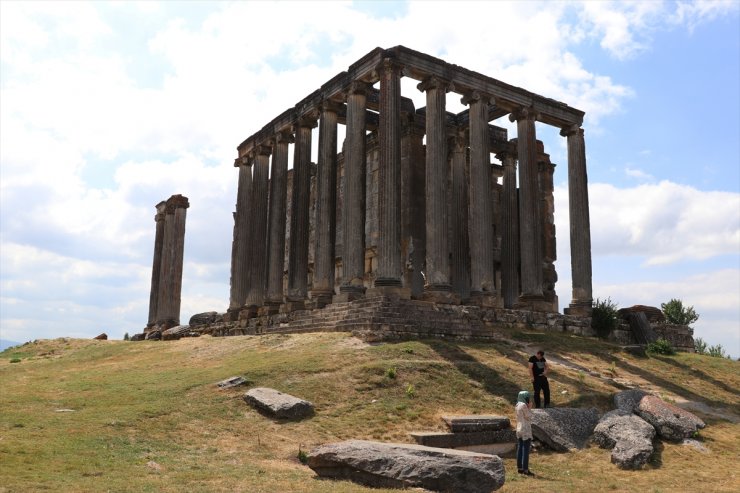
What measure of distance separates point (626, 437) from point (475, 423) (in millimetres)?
3673

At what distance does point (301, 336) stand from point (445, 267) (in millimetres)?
6893

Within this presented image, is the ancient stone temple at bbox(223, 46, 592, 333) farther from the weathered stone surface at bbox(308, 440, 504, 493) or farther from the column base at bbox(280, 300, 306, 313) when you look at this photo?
the weathered stone surface at bbox(308, 440, 504, 493)

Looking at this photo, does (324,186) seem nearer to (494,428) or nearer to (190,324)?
(190,324)

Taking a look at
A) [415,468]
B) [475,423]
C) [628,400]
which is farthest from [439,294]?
[415,468]

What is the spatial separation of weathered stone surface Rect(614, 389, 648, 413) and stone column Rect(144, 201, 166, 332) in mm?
37914

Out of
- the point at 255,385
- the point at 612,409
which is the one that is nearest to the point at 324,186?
the point at 255,385

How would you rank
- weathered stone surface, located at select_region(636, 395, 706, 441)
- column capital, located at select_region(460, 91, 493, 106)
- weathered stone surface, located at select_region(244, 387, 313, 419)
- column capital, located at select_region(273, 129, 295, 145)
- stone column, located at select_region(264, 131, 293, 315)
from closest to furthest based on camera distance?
weathered stone surface, located at select_region(244, 387, 313, 419), weathered stone surface, located at select_region(636, 395, 706, 441), column capital, located at select_region(460, 91, 493, 106), stone column, located at select_region(264, 131, 293, 315), column capital, located at select_region(273, 129, 295, 145)

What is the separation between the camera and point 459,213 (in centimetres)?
3547

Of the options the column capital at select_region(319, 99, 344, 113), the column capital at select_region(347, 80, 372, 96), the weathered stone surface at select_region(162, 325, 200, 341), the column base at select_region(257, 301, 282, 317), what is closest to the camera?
the column capital at select_region(347, 80, 372, 96)

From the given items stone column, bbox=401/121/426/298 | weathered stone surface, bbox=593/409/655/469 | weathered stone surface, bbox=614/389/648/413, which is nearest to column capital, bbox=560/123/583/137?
stone column, bbox=401/121/426/298

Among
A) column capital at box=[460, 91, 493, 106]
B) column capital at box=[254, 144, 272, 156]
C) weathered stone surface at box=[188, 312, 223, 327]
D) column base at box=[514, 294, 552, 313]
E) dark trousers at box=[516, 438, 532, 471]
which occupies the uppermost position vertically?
column capital at box=[460, 91, 493, 106]

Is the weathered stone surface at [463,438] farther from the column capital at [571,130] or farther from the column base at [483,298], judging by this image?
the column capital at [571,130]

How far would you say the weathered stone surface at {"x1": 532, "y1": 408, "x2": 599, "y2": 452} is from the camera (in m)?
16.1

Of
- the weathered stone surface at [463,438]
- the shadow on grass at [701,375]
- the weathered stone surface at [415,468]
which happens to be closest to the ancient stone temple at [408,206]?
the shadow on grass at [701,375]
